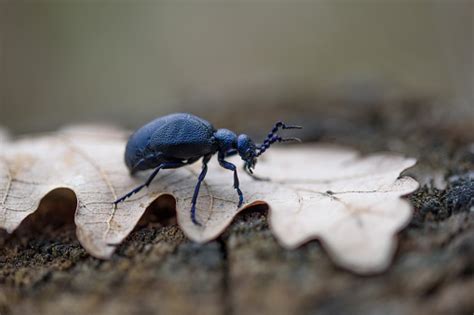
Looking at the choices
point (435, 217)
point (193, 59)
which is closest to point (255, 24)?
point (193, 59)

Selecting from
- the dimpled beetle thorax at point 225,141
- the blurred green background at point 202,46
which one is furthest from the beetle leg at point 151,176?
the blurred green background at point 202,46

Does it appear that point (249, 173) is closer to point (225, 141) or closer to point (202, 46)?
point (225, 141)

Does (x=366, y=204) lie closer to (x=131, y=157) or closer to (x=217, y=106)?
(x=131, y=157)

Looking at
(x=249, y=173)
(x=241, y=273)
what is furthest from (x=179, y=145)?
(x=241, y=273)

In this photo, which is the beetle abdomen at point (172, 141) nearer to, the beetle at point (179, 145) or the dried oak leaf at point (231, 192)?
the beetle at point (179, 145)

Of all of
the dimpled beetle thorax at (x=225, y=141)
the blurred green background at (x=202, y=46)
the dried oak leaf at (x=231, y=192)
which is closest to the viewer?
the dried oak leaf at (x=231, y=192)

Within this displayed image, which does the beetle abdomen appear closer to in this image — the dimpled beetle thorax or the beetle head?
the dimpled beetle thorax
